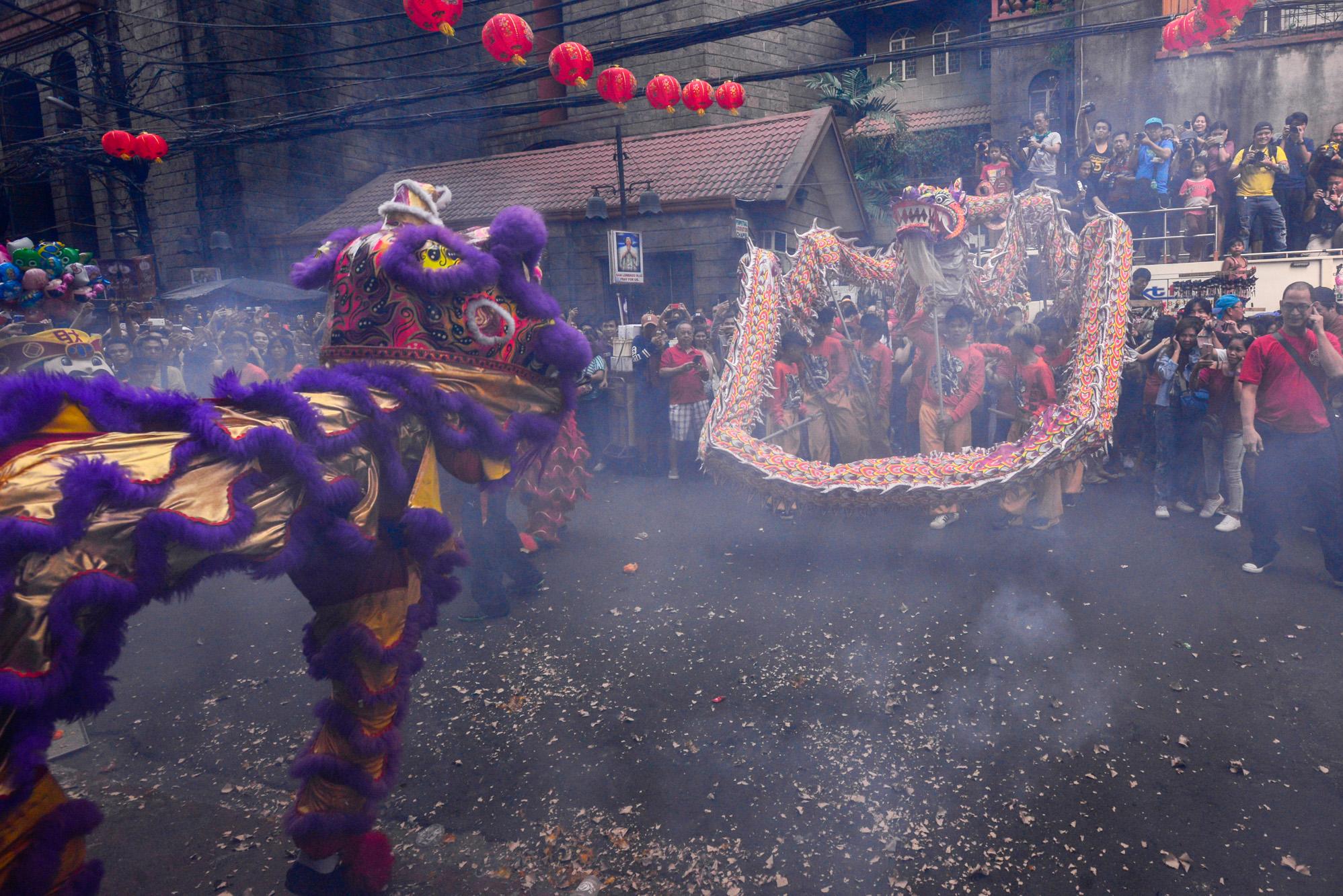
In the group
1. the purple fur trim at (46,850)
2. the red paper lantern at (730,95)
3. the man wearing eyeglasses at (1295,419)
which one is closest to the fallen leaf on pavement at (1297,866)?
the man wearing eyeglasses at (1295,419)

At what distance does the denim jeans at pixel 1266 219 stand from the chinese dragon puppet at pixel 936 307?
255 inches

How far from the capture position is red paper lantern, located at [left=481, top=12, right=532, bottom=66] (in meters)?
8.38

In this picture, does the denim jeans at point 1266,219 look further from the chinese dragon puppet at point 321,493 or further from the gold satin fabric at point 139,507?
Result: the gold satin fabric at point 139,507

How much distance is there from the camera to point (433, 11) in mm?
7805

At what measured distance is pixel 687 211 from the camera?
15453 mm

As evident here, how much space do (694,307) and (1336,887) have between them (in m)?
14.1

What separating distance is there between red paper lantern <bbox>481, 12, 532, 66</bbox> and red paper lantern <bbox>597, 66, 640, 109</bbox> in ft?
5.33

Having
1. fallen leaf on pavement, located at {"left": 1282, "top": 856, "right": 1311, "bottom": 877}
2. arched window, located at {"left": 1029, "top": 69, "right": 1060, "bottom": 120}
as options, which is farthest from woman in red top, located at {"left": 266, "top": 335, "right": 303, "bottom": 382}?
arched window, located at {"left": 1029, "top": 69, "right": 1060, "bottom": 120}

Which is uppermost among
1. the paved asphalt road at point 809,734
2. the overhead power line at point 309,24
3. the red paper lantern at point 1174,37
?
the overhead power line at point 309,24

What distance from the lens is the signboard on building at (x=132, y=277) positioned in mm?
17438

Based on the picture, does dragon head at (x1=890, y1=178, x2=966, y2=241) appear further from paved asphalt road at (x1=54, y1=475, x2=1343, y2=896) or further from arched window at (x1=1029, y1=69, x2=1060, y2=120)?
arched window at (x1=1029, y1=69, x2=1060, y2=120)

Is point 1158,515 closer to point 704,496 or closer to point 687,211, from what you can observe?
point 704,496

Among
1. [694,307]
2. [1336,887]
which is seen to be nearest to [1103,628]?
[1336,887]

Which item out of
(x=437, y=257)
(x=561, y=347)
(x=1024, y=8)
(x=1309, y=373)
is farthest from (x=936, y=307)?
(x=1024, y=8)
